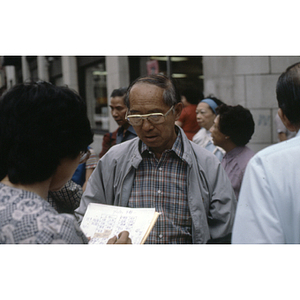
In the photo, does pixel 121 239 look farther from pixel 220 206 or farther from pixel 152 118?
pixel 152 118

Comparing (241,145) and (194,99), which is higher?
(194,99)

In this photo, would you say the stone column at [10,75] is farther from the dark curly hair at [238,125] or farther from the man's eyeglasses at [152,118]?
the man's eyeglasses at [152,118]

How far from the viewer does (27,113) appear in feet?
4.32

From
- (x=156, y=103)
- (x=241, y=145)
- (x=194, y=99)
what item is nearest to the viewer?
(x=156, y=103)

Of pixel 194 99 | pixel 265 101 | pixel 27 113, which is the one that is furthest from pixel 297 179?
pixel 265 101

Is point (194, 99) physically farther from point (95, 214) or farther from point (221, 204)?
point (95, 214)

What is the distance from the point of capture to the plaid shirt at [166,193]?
235 centimetres

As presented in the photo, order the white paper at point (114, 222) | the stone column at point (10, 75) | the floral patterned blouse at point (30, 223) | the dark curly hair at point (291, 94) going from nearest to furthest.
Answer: the floral patterned blouse at point (30, 223), the dark curly hair at point (291, 94), the white paper at point (114, 222), the stone column at point (10, 75)

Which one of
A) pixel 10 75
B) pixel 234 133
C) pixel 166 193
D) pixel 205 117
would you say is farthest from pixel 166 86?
pixel 10 75

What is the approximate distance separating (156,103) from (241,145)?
168 cm

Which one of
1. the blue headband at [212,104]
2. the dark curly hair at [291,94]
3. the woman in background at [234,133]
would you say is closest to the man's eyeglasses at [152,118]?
the dark curly hair at [291,94]

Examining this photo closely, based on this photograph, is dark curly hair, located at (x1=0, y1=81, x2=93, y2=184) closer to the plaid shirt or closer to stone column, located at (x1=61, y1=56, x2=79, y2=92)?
the plaid shirt

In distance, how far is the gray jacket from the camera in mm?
2355

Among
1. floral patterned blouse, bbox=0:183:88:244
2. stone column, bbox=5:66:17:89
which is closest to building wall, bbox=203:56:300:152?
floral patterned blouse, bbox=0:183:88:244
